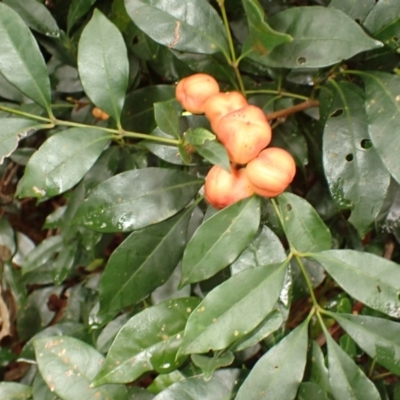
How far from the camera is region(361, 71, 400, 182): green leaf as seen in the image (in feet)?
2.04

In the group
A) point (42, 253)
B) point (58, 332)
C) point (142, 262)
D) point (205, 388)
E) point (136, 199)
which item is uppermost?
point (136, 199)

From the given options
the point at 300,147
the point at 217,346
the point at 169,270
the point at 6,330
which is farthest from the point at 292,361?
the point at 6,330

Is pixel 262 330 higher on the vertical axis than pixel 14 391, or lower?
higher

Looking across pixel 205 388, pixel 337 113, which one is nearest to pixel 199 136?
pixel 337 113

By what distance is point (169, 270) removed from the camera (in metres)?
0.79

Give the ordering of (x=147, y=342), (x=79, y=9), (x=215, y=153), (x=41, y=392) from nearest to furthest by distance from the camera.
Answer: (x=215, y=153)
(x=147, y=342)
(x=79, y=9)
(x=41, y=392)

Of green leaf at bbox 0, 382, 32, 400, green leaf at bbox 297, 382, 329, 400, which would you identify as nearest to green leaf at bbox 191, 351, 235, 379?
green leaf at bbox 297, 382, 329, 400

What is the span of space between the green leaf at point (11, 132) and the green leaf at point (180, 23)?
22 cm

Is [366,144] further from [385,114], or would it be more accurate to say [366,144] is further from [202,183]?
[202,183]

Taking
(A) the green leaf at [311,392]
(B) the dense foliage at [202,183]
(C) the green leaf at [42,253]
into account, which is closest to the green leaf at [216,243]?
(B) the dense foliage at [202,183]

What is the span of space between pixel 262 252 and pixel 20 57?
457mm

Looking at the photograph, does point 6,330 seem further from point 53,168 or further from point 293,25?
point 293,25

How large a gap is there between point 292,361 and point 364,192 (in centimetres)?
26

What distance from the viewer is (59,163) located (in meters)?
0.69
